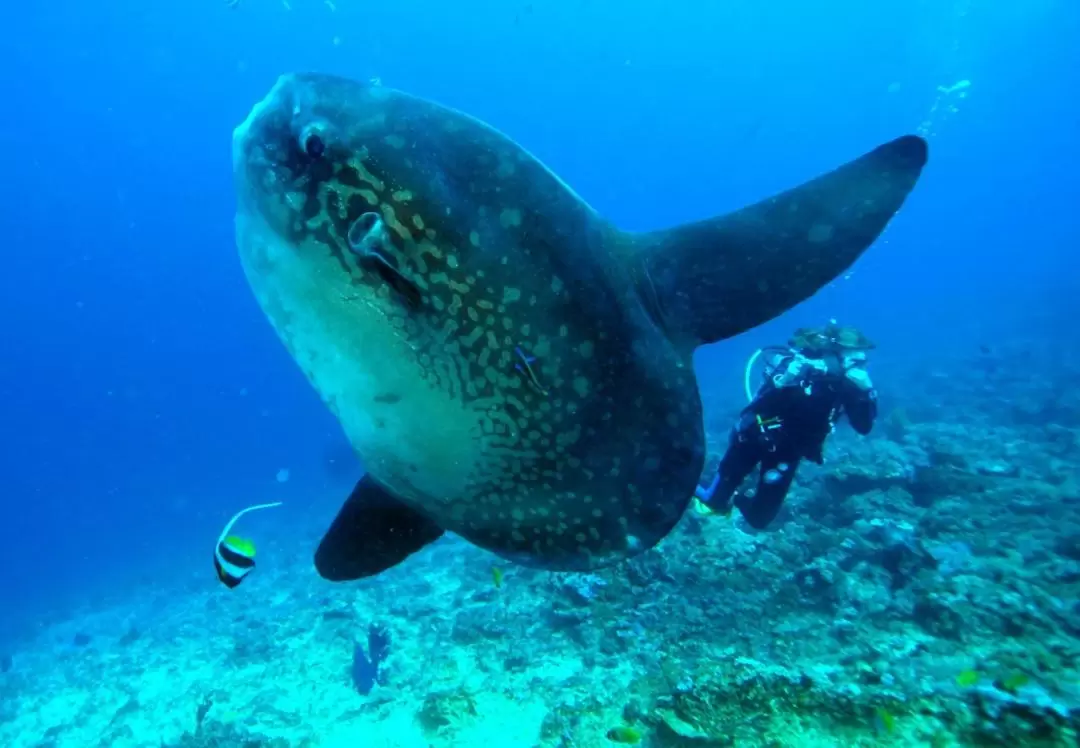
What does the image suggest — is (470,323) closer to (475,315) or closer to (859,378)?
(475,315)

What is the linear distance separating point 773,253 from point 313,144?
5.11 feet

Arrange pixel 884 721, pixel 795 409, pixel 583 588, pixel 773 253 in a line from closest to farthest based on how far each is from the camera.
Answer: pixel 773 253 < pixel 884 721 < pixel 583 588 < pixel 795 409

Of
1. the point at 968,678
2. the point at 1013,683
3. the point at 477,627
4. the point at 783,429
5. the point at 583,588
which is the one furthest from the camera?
the point at 477,627

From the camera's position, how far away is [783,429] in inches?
309

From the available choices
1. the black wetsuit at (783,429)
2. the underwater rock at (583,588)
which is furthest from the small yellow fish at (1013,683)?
the underwater rock at (583,588)

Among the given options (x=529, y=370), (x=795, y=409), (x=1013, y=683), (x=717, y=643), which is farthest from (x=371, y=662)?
(x=529, y=370)

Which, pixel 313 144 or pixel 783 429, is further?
pixel 783 429

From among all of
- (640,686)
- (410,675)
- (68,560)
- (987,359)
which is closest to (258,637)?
(410,675)

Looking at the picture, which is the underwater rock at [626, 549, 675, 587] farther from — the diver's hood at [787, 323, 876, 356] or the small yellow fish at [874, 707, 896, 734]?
the small yellow fish at [874, 707, 896, 734]

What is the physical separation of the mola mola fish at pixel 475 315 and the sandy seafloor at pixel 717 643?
10.1ft

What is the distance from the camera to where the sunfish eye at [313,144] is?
1.79m

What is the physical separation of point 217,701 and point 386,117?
1111cm

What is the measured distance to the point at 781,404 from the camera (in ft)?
25.5

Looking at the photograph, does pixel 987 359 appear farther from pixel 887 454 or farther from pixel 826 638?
pixel 826 638
